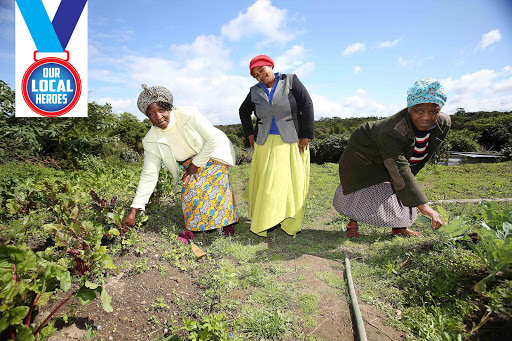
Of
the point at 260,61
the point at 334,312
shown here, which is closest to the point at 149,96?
the point at 260,61

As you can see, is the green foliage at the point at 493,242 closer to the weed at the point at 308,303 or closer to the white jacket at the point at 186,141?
the weed at the point at 308,303

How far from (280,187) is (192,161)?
1.02m

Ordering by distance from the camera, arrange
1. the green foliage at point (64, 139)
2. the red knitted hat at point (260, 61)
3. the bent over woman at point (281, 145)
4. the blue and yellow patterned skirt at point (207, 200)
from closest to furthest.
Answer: the red knitted hat at point (260, 61) < the bent over woman at point (281, 145) < the blue and yellow patterned skirt at point (207, 200) < the green foliage at point (64, 139)

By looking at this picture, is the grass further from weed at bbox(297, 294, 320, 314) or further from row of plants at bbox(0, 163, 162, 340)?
row of plants at bbox(0, 163, 162, 340)

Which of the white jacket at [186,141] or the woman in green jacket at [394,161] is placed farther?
the white jacket at [186,141]

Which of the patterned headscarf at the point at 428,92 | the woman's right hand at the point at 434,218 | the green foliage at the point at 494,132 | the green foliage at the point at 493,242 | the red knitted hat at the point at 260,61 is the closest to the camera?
the green foliage at the point at 493,242

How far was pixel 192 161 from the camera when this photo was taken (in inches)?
126

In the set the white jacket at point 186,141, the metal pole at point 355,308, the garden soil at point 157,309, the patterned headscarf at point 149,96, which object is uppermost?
the patterned headscarf at point 149,96

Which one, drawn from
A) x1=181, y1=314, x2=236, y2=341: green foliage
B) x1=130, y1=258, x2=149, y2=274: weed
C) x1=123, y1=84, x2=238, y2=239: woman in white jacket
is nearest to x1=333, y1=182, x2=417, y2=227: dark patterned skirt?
x1=123, y1=84, x2=238, y2=239: woman in white jacket

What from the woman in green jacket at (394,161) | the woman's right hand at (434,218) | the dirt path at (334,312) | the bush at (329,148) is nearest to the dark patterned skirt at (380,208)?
the woman in green jacket at (394,161)

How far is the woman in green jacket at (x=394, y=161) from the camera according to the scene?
8.43 ft

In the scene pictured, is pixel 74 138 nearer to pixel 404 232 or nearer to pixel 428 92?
pixel 404 232

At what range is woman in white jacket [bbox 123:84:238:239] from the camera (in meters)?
3.01

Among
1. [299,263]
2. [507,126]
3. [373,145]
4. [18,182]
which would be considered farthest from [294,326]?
[507,126]
